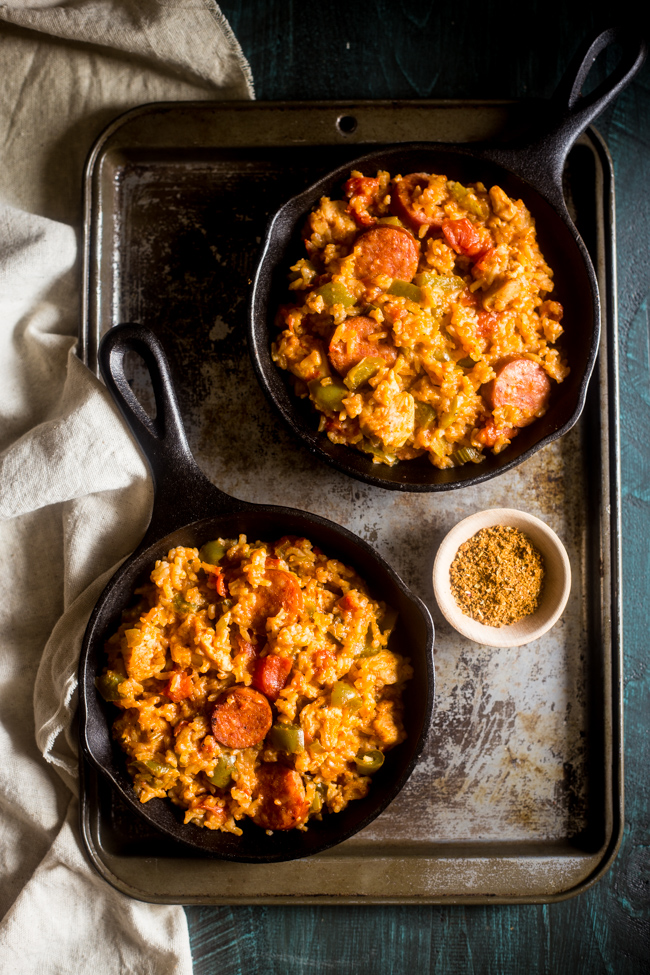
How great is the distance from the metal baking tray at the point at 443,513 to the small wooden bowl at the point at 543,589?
196 mm

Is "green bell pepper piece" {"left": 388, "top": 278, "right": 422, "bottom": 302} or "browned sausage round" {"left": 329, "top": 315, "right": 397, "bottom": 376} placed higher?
"green bell pepper piece" {"left": 388, "top": 278, "right": 422, "bottom": 302}

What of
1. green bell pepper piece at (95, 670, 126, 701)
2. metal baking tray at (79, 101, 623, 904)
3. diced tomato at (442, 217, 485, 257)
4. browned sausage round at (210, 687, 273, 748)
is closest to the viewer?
→ browned sausage round at (210, 687, 273, 748)

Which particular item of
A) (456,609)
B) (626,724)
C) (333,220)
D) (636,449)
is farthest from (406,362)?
(626,724)

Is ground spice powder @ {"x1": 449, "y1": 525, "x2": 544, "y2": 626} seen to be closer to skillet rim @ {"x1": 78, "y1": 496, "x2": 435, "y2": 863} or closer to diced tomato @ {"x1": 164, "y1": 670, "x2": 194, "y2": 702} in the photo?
skillet rim @ {"x1": 78, "y1": 496, "x2": 435, "y2": 863}

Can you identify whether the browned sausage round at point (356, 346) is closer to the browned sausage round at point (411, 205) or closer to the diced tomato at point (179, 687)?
the browned sausage round at point (411, 205)

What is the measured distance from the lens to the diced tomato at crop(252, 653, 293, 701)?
2.79 metres

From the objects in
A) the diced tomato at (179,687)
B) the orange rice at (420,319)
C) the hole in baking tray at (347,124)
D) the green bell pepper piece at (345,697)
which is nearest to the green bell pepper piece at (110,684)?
the diced tomato at (179,687)

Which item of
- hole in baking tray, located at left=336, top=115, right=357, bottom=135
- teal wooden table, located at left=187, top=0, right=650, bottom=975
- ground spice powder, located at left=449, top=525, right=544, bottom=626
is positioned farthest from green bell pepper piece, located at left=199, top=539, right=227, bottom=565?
hole in baking tray, located at left=336, top=115, right=357, bottom=135

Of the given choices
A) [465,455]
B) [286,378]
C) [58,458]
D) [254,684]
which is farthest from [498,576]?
[58,458]

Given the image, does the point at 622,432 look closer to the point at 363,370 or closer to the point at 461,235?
the point at 461,235

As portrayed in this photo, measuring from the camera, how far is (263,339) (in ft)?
10.2

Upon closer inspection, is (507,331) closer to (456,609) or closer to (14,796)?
(456,609)

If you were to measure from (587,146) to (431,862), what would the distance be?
10.5 ft

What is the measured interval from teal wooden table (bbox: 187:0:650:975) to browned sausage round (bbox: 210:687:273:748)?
1.15 m
